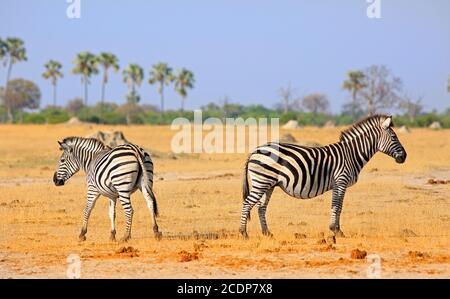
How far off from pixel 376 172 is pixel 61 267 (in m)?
18.8

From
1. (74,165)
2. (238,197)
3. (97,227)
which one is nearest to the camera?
(74,165)

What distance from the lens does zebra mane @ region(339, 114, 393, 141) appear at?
14383mm

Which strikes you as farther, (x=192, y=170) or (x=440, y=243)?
(x=192, y=170)

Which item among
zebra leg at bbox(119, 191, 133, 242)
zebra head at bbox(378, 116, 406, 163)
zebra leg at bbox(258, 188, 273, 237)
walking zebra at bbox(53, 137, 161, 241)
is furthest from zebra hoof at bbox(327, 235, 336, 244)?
zebra leg at bbox(119, 191, 133, 242)

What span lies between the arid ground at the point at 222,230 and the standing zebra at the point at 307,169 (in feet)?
2.17

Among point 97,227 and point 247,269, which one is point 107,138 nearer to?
point 97,227

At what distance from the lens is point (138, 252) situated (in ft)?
39.6

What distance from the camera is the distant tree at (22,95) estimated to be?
320ft

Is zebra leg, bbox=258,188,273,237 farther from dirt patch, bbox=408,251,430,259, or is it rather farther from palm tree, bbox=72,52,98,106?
palm tree, bbox=72,52,98,106

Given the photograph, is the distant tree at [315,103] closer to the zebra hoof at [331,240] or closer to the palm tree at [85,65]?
the palm tree at [85,65]

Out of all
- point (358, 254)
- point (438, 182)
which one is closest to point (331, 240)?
point (358, 254)

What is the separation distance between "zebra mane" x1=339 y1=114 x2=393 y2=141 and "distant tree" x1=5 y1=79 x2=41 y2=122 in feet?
281
